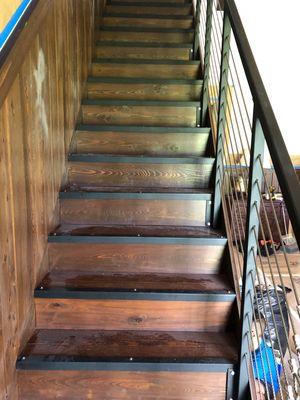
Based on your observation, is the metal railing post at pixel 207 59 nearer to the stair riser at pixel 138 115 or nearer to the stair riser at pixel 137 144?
the stair riser at pixel 138 115

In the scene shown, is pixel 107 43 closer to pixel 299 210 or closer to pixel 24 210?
pixel 24 210

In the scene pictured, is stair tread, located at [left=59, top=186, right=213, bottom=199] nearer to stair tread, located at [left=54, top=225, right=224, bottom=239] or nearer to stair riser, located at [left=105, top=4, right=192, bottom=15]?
stair tread, located at [left=54, top=225, right=224, bottom=239]

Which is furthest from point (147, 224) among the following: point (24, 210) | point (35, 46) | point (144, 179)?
point (35, 46)

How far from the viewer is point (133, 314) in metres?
1.74

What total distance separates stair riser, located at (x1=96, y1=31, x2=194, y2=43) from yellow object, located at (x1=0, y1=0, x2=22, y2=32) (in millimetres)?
2068

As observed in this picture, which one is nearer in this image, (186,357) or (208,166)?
(186,357)

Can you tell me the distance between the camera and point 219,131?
2.05m

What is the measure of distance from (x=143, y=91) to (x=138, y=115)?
0.27 metres

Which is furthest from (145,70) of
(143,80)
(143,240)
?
(143,240)

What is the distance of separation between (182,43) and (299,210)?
2.74 m

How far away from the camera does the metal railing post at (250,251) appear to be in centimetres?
144

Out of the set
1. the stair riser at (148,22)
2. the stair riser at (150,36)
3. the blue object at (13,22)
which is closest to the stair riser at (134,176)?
the blue object at (13,22)

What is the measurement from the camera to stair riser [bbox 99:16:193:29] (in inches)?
142

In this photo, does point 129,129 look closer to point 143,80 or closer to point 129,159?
point 129,159
